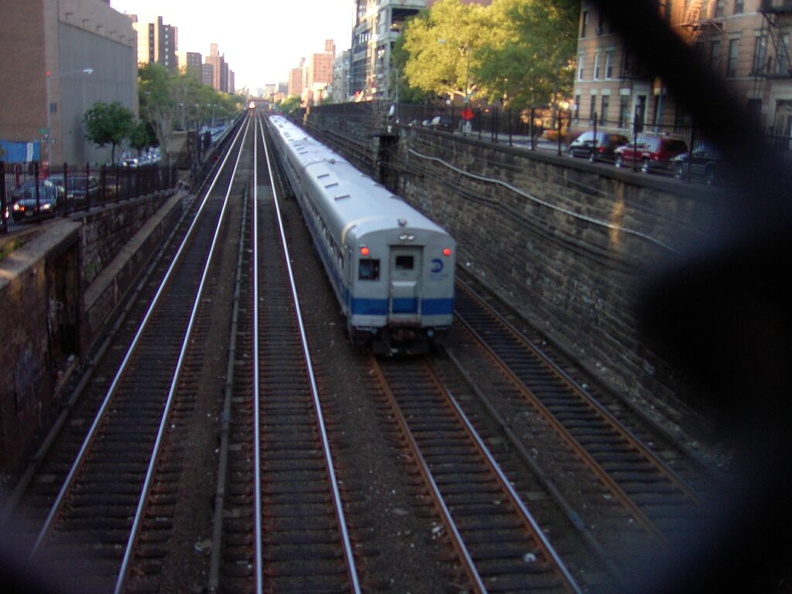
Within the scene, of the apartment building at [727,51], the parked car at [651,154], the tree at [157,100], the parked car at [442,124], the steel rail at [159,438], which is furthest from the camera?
the tree at [157,100]

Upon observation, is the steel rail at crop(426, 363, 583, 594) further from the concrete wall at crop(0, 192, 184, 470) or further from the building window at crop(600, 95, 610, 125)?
the concrete wall at crop(0, 192, 184, 470)

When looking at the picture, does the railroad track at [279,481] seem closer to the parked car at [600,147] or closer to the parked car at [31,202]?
the parked car at [31,202]

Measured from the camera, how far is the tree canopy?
3738cm

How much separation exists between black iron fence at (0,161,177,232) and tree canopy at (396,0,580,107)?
1506 cm

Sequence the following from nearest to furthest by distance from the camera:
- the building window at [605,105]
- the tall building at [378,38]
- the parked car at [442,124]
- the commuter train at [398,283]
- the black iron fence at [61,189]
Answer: the building window at [605,105], the black iron fence at [61,189], the commuter train at [398,283], the parked car at [442,124], the tall building at [378,38]

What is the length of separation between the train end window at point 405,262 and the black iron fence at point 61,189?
594 cm

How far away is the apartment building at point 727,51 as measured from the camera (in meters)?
1.19

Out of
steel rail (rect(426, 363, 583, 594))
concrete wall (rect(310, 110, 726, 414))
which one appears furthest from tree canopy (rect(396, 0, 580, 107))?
steel rail (rect(426, 363, 583, 594))

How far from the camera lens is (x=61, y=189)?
1875 cm

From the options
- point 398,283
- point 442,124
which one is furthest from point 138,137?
point 398,283

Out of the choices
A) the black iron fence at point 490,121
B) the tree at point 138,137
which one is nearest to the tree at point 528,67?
the black iron fence at point 490,121

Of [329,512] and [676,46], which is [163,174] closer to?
[329,512]

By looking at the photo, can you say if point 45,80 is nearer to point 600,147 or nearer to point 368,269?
point 600,147

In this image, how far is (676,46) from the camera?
3.76ft
